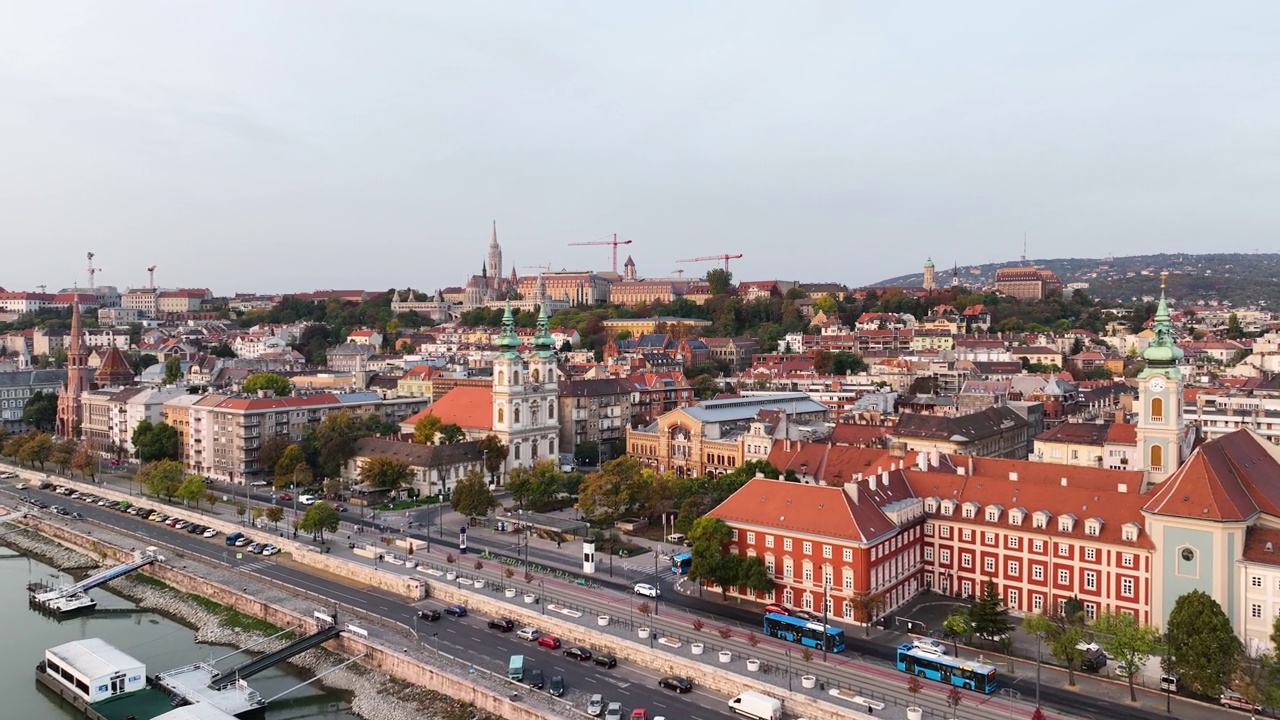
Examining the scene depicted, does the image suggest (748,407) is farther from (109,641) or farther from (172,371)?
(172,371)

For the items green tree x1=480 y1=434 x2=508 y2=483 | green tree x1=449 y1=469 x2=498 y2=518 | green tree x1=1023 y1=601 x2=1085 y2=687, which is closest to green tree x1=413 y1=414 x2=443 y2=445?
green tree x1=480 y1=434 x2=508 y2=483

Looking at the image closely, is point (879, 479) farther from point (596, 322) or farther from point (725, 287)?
point (725, 287)

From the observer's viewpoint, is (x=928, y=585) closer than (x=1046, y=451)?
Yes

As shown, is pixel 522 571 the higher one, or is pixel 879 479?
pixel 879 479

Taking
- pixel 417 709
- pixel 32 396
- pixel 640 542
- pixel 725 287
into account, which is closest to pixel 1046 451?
pixel 640 542

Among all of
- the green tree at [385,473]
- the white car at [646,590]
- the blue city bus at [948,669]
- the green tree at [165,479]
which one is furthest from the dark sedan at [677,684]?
the green tree at [165,479]

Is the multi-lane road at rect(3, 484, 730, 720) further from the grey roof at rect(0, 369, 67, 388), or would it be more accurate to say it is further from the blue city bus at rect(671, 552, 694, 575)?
the grey roof at rect(0, 369, 67, 388)

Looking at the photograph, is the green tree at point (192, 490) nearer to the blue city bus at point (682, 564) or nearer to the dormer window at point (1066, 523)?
the blue city bus at point (682, 564)
